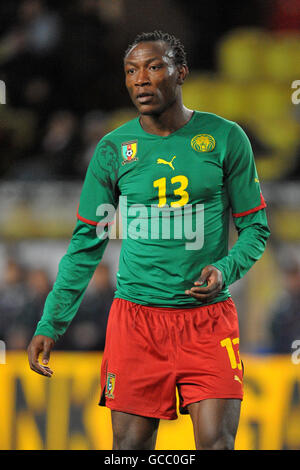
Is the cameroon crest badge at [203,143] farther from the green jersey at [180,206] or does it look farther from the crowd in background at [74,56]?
the crowd in background at [74,56]

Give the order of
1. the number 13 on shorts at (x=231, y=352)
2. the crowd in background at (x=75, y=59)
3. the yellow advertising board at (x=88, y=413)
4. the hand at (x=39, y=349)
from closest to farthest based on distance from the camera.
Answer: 1. the number 13 on shorts at (x=231, y=352)
2. the hand at (x=39, y=349)
3. the yellow advertising board at (x=88, y=413)
4. the crowd in background at (x=75, y=59)

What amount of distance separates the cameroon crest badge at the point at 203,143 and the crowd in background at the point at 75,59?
3.27m

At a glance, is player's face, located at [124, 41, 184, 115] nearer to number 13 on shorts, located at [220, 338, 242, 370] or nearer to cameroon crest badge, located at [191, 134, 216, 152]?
cameroon crest badge, located at [191, 134, 216, 152]

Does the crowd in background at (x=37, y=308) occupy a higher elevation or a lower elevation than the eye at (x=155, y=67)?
lower

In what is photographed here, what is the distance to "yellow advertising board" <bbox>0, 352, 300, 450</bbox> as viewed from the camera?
3791mm

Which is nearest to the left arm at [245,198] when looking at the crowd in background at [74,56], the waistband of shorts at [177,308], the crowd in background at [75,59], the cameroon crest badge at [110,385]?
the waistband of shorts at [177,308]

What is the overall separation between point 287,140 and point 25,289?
2.49 metres

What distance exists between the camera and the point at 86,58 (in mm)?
5855

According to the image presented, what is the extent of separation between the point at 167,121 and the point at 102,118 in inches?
137

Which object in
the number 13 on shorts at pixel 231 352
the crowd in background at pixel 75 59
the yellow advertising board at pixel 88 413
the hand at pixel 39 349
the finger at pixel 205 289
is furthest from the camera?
the crowd in background at pixel 75 59

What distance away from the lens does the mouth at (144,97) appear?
85.5 inches

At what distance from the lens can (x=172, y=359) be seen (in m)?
2.13

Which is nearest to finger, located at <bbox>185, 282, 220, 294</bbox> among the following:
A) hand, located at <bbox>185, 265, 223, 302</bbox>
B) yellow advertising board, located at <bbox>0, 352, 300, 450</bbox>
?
hand, located at <bbox>185, 265, 223, 302</bbox>

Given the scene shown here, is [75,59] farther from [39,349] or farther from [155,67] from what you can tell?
[39,349]
